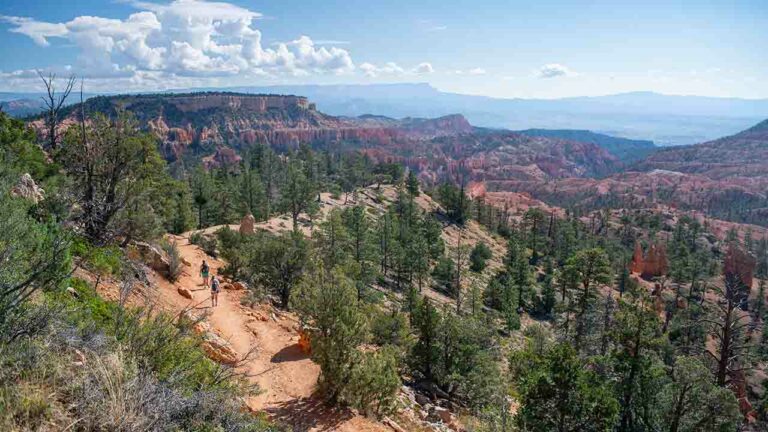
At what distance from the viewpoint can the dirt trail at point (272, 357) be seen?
11898 mm

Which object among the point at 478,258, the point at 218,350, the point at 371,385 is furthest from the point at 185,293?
the point at 478,258

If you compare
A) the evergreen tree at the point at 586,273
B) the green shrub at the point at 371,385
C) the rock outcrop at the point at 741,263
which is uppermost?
the green shrub at the point at 371,385

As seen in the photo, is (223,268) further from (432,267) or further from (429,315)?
(432,267)

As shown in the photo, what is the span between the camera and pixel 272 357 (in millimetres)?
15500

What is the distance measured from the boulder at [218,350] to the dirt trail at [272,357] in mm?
526

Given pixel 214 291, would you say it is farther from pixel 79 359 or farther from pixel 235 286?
pixel 79 359

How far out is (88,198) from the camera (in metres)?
15.6

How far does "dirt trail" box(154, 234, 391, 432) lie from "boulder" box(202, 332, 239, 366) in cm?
53

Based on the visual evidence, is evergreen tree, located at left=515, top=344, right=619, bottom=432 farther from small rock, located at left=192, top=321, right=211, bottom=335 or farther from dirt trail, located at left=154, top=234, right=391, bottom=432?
small rock, located at left=192, top=321, right=211, bottom=335

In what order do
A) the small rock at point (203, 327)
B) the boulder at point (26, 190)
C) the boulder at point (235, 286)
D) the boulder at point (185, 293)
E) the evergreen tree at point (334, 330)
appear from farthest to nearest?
the boulder at point (235, 286) < the boulder at point (185, 293) < the boulder at point (26, 190) < the small rock at point (203, 327) < the evergreen tree at point (334, 330)

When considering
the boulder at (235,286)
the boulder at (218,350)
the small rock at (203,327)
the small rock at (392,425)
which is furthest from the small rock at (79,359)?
the boulder at (235,286)

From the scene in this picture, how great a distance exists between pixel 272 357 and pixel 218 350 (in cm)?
209

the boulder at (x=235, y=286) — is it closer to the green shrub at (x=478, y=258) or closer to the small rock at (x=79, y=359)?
the small rock at (x=79, y=359)

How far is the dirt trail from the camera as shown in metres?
11.9
